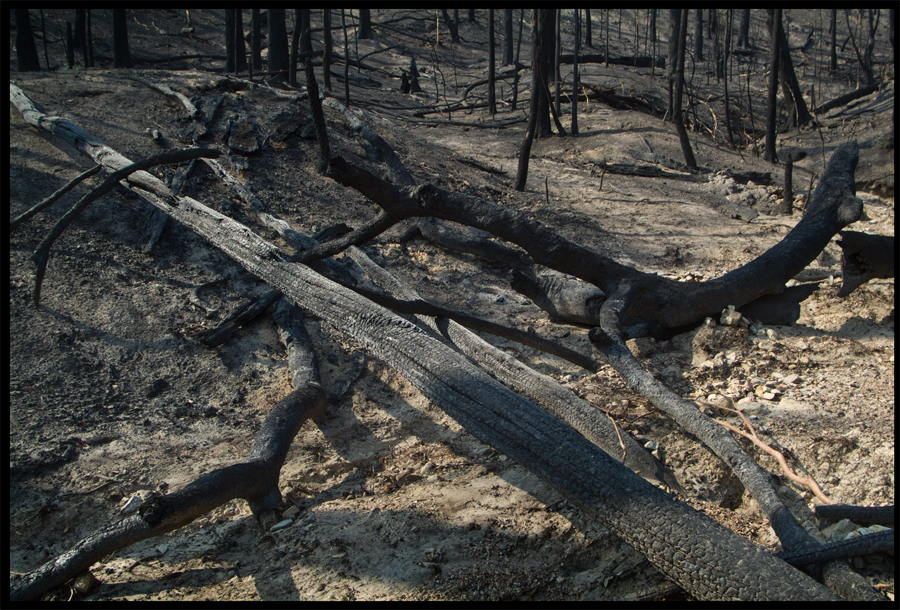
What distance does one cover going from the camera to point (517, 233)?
3381mm

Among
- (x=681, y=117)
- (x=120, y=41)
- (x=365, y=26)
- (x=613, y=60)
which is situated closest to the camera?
(x=681, y=117)

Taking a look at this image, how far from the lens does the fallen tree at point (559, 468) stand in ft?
5.53

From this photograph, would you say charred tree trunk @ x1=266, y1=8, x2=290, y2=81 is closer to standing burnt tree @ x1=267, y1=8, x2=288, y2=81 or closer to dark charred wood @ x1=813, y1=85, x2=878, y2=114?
standing burnt tree @ x1=267, y1=8, x2=288, y2=81

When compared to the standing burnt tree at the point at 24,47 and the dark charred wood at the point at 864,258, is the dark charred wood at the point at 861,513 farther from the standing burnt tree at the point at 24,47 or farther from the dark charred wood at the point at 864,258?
the standing burnt tree at the point at 24,47

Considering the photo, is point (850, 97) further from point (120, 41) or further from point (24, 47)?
point (24, 47)

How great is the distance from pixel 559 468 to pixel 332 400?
5.84ft

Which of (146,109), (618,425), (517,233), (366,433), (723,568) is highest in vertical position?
(146,109)

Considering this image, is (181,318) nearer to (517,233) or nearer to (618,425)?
(517,233)

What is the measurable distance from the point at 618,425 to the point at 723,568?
118cm

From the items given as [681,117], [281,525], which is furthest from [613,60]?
[281,525]

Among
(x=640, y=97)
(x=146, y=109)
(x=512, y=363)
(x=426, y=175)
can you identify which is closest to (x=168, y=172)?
(x=146, y=109)

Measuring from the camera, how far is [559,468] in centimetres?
203

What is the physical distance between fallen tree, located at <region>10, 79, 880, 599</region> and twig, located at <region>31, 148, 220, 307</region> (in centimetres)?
181

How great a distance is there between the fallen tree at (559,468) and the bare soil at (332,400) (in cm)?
27
